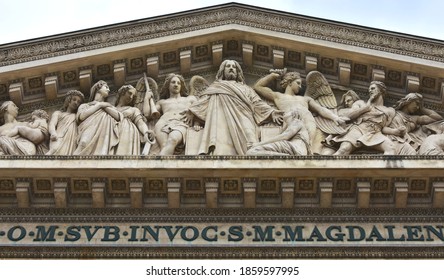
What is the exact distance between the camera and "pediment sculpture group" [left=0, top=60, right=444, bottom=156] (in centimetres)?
1997

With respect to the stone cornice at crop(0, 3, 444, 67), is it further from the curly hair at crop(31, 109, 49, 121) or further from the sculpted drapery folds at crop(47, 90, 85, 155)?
the curly hair at crop(31, 109, 49, 121)

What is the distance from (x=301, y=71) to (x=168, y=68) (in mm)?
2601

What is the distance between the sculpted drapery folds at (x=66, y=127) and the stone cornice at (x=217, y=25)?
0.99 m

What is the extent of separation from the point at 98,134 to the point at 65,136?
0.60 m

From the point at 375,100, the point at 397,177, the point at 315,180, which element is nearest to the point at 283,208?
the point at 315,180

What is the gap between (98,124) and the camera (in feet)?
67.3

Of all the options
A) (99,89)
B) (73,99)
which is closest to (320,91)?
(99,89)

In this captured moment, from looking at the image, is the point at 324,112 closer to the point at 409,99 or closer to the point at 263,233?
the point at 409,99

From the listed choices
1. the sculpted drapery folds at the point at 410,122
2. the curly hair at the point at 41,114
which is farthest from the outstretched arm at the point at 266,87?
the curly hair at the point at 41,114

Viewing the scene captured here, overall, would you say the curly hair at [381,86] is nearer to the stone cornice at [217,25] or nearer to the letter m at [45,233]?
the stone cornice at [217,25]

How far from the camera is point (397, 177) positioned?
19172 mm

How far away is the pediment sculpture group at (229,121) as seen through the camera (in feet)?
65.5

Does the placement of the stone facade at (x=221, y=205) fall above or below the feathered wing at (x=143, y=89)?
below

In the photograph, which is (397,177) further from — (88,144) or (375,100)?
(88,144)
